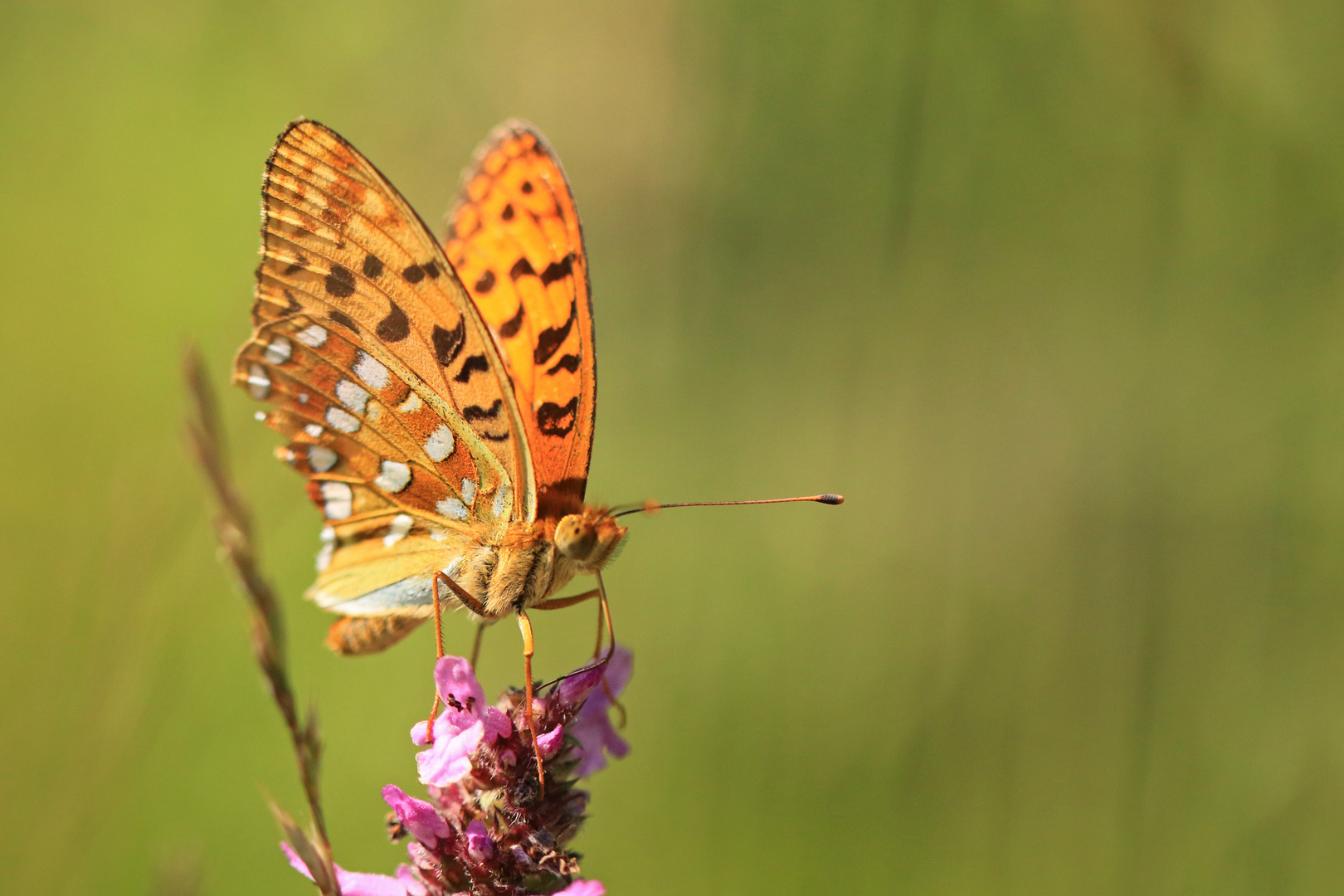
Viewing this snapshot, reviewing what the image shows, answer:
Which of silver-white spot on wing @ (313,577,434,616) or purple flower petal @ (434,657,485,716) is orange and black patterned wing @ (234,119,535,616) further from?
purple flower petal @ (434,657,485,716)

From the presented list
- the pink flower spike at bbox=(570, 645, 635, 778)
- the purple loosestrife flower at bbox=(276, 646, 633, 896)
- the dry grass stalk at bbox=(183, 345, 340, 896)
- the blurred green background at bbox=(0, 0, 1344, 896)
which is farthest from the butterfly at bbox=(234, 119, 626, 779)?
the dry grass stalk at bbox=(183, 345, 340, 896)

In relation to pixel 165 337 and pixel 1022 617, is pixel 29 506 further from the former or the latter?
pixel 1022 617

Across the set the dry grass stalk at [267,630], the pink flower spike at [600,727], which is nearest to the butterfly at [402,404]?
the pink flower spike at [600,727]

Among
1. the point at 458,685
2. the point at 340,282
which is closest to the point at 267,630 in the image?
the point at 458,685

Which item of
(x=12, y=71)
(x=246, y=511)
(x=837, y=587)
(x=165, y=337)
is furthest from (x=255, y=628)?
(x=12, y=71)

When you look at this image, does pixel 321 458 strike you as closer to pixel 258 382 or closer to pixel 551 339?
pixel 258 382

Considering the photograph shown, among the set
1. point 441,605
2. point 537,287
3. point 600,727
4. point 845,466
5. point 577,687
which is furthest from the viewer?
point 845,466
